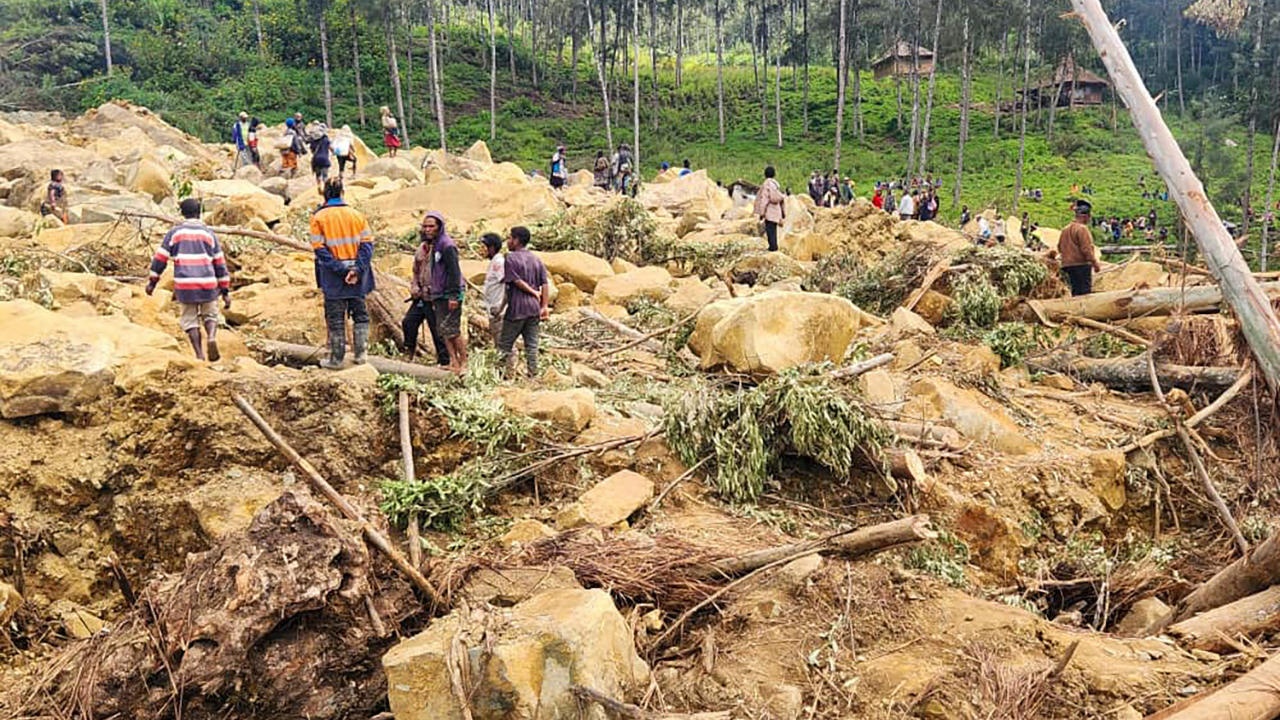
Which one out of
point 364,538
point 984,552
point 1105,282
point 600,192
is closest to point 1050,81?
point 600,192

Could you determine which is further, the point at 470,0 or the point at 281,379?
the point at 470,0

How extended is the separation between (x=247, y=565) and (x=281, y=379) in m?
2.33

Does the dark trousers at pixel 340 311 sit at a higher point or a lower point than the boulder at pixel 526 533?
higher

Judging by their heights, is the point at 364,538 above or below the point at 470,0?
below

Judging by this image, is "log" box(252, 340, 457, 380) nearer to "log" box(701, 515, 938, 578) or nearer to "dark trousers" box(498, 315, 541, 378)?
"dark trousers" box(498, 315, 541, 378)

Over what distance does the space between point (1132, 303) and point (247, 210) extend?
11578 millimetres

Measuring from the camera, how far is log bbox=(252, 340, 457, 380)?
732 cm

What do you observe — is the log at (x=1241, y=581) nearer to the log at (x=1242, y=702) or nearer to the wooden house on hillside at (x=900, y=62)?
the log at (x=1242, y=702)

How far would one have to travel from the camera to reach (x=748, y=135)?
43094 mm

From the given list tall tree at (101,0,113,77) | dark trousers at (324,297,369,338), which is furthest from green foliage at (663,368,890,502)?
tall tree at (101,0,113,77)

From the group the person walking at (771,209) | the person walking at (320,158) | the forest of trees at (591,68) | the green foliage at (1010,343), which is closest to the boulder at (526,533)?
the green foliage at (1010,343)

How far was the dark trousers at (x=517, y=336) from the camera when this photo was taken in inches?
310

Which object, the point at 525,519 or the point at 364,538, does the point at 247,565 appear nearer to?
the point at 364,538

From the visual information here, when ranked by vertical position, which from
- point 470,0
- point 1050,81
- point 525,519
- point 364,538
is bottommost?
point 525,519
